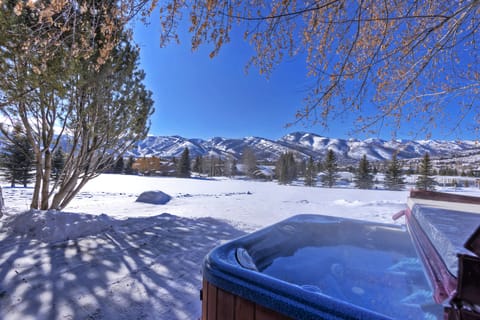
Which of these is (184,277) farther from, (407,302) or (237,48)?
(237,48)

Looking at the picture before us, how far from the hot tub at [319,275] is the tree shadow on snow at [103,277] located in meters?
0.69

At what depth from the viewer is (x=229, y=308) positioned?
1.24m

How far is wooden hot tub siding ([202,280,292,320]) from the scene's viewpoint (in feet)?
3.58

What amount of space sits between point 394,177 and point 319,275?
70.3ft

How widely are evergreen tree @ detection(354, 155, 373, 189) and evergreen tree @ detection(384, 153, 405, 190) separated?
53.0 inches

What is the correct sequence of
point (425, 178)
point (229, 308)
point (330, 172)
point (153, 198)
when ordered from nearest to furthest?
point (229, 308) → point (153, 198) → point (425, 178) → point (330, 172)

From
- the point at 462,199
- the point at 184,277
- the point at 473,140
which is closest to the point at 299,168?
the point at 462,199

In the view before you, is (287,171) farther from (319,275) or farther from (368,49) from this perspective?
(368,49)

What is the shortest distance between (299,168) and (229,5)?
106ft

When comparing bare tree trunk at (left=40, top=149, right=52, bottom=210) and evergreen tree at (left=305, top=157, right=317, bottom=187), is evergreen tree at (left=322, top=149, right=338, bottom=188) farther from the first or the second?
bare tree trunk at (left=40, top=149, right=52, bottom=210)

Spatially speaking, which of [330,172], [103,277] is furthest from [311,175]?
[103,277]

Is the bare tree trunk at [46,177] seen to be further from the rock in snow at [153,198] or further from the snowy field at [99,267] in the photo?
the rock in snow at [153,198]

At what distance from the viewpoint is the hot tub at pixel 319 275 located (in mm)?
1046

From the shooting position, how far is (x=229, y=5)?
186 cm
